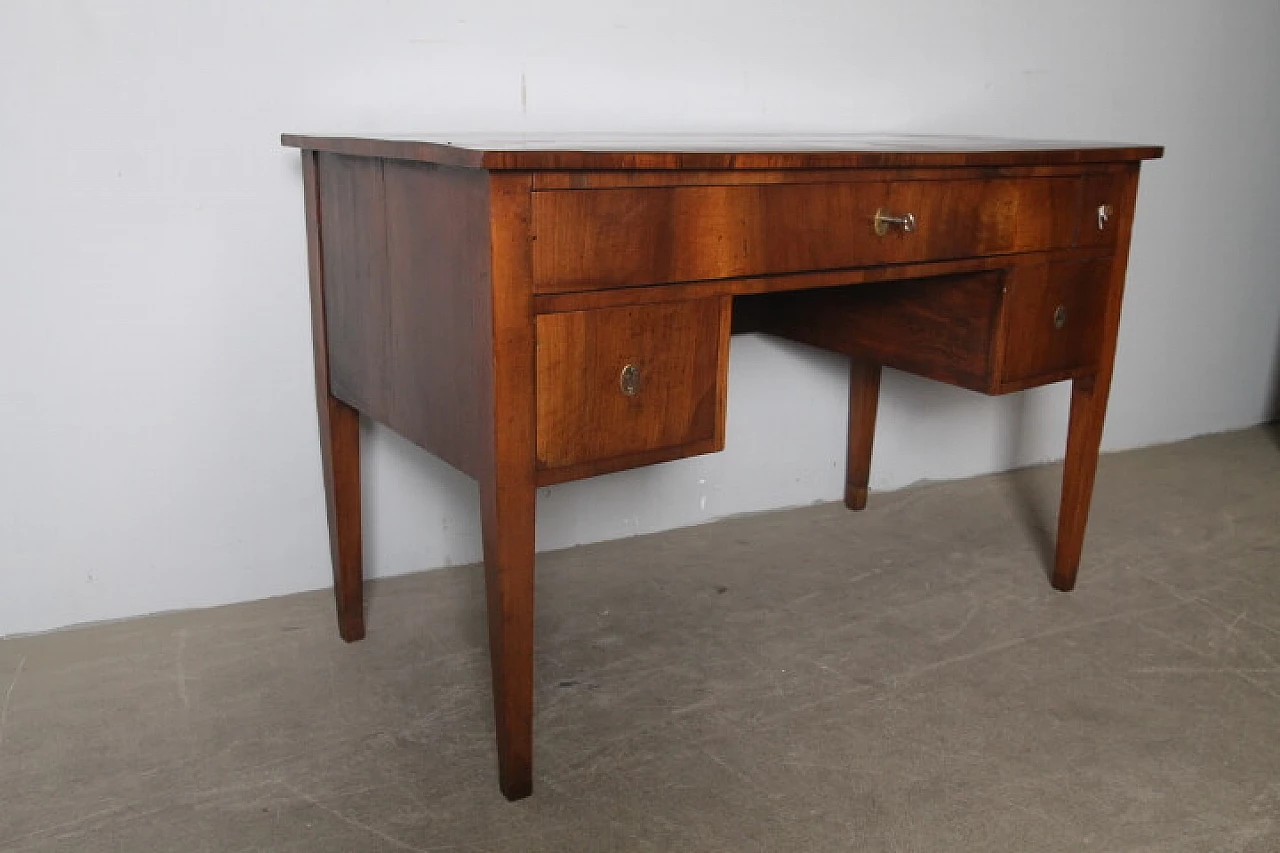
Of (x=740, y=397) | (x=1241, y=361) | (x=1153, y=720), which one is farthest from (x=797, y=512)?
(x=1241, y=361)

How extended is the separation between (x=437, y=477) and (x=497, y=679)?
2.51 feet

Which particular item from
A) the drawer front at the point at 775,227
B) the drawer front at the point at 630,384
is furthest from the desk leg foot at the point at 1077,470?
the drawer front at the point at 630,384

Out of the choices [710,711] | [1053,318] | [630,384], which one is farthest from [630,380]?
[1053,318]

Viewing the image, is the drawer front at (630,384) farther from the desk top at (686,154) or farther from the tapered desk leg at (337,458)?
the tapered desk leg at (337,458)

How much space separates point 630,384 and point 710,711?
A: 1.87 feet

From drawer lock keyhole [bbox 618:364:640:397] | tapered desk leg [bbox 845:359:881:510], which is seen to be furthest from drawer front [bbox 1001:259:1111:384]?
drawer lock keyhole [bbox 618:364:640:397]

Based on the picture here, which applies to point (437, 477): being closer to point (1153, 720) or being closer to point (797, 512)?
point (797, 512)

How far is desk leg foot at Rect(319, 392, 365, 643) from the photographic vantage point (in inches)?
72.7

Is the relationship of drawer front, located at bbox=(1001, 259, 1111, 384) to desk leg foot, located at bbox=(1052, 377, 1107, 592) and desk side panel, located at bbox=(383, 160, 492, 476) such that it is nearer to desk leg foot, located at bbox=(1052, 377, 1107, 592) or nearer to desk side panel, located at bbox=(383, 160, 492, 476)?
desk leg foot, located at bbox=(1052, 377, 1107, 592)

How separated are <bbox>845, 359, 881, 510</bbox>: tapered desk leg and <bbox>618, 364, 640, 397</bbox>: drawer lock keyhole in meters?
1.21

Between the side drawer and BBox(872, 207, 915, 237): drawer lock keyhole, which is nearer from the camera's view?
BBox(872, 207, 915, 237): drawer lock keyhole

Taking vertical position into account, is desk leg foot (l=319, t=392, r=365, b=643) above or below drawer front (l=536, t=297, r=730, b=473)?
below

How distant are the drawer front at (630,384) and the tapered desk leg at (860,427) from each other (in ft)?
3.58

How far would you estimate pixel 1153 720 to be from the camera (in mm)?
1761
